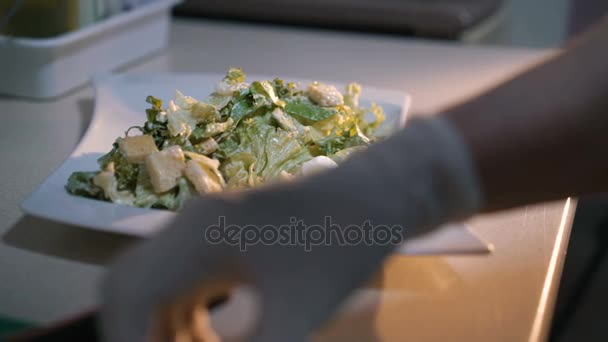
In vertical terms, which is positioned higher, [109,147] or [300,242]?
[300,242]

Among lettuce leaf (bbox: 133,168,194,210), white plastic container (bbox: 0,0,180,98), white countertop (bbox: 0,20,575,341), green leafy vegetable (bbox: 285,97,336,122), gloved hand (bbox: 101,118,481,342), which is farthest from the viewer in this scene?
white plastic container (bbox: 0,0,180,98)

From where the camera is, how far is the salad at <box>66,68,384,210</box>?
87 centimetres

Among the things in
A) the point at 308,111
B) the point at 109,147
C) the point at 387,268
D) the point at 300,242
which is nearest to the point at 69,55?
the point at 109,147

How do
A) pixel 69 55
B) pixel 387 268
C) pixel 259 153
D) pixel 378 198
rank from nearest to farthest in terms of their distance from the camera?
pixel 378 198 → pixel 387 268 → pixel 259 153 → pixel 69 55

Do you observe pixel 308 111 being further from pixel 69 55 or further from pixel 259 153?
pixel 69 55

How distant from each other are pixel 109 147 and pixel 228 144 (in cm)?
20

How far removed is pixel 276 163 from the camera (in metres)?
0.99

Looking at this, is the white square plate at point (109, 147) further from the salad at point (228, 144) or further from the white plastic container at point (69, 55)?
the white plastic container at point (69, 55)

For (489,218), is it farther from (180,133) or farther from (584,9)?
(584,9)

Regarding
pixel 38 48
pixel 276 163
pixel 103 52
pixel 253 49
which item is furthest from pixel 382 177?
pixel 253 49

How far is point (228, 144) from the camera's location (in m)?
0.99

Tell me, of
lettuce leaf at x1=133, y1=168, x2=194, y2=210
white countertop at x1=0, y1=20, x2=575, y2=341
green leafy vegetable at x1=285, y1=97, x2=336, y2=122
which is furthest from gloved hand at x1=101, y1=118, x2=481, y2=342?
green leafy vegetable at x1=285, y1=97, x2=336, y2=122

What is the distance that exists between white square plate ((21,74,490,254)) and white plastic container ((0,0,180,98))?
141mm

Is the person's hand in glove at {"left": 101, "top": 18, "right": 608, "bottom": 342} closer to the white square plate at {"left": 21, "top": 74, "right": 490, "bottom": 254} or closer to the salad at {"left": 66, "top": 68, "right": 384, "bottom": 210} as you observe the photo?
the white square plate at {"left": 21, "top": 74, "right": 490, "bottom": 254}
